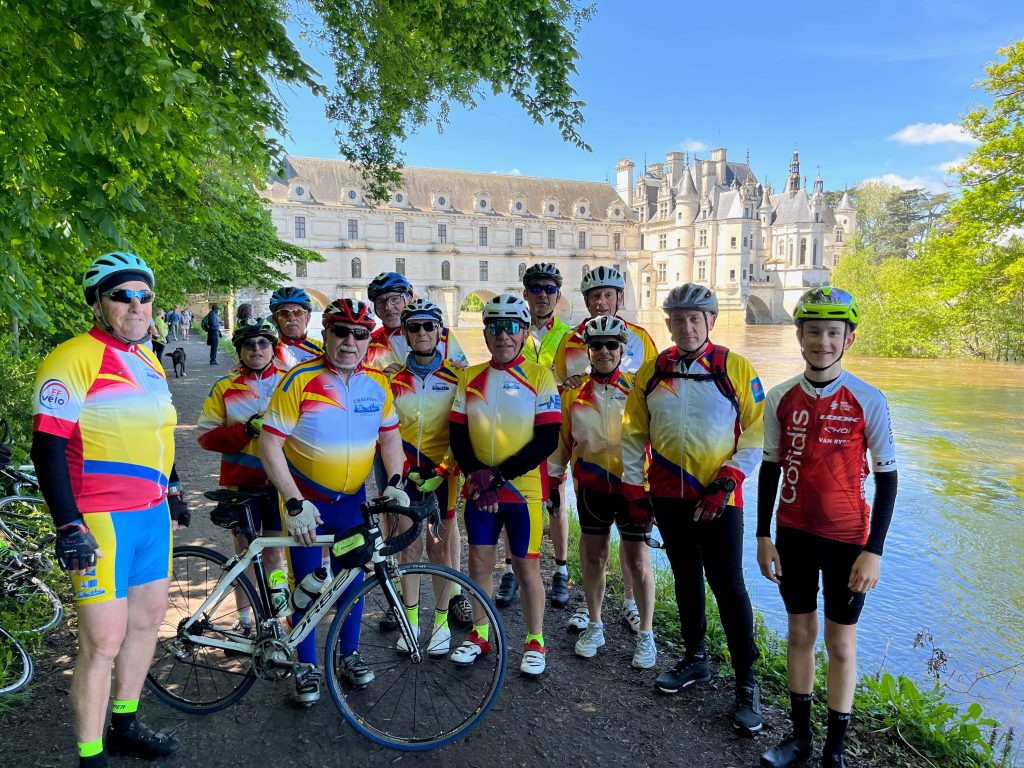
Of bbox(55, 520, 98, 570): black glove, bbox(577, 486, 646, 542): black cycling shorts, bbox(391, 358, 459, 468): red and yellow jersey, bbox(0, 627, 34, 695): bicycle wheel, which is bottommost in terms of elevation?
bbox(0, 627, 34, 695): bicycle wheel

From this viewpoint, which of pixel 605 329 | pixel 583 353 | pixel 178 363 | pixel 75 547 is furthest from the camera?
pixel 178 363

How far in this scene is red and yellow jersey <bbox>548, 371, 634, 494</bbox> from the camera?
14.4 ft

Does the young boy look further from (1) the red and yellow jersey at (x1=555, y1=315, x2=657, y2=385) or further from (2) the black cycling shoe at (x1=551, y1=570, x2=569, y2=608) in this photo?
(2) the black cycling shoe at (x1=551, y1=570, x2=569, y2=608)

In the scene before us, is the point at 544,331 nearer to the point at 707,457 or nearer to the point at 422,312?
the point at 422,312

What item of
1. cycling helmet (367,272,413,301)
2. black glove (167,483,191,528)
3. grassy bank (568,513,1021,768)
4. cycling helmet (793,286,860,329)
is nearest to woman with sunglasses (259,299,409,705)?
black glove (167,483,191,528)

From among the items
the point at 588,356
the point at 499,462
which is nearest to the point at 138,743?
the point at 499,462

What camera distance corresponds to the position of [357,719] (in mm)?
3379

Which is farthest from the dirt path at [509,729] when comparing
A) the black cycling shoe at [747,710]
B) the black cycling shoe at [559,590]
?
the black cycling shoe at [559,590]

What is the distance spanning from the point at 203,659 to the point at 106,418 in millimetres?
1763

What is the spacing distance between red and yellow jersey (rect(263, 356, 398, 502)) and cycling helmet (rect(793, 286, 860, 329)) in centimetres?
235

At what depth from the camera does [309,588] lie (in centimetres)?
356

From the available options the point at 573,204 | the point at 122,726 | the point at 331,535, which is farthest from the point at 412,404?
the point at 573,204

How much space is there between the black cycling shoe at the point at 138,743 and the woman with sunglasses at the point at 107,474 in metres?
0.31

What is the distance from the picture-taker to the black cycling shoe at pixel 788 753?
10.8 ft
